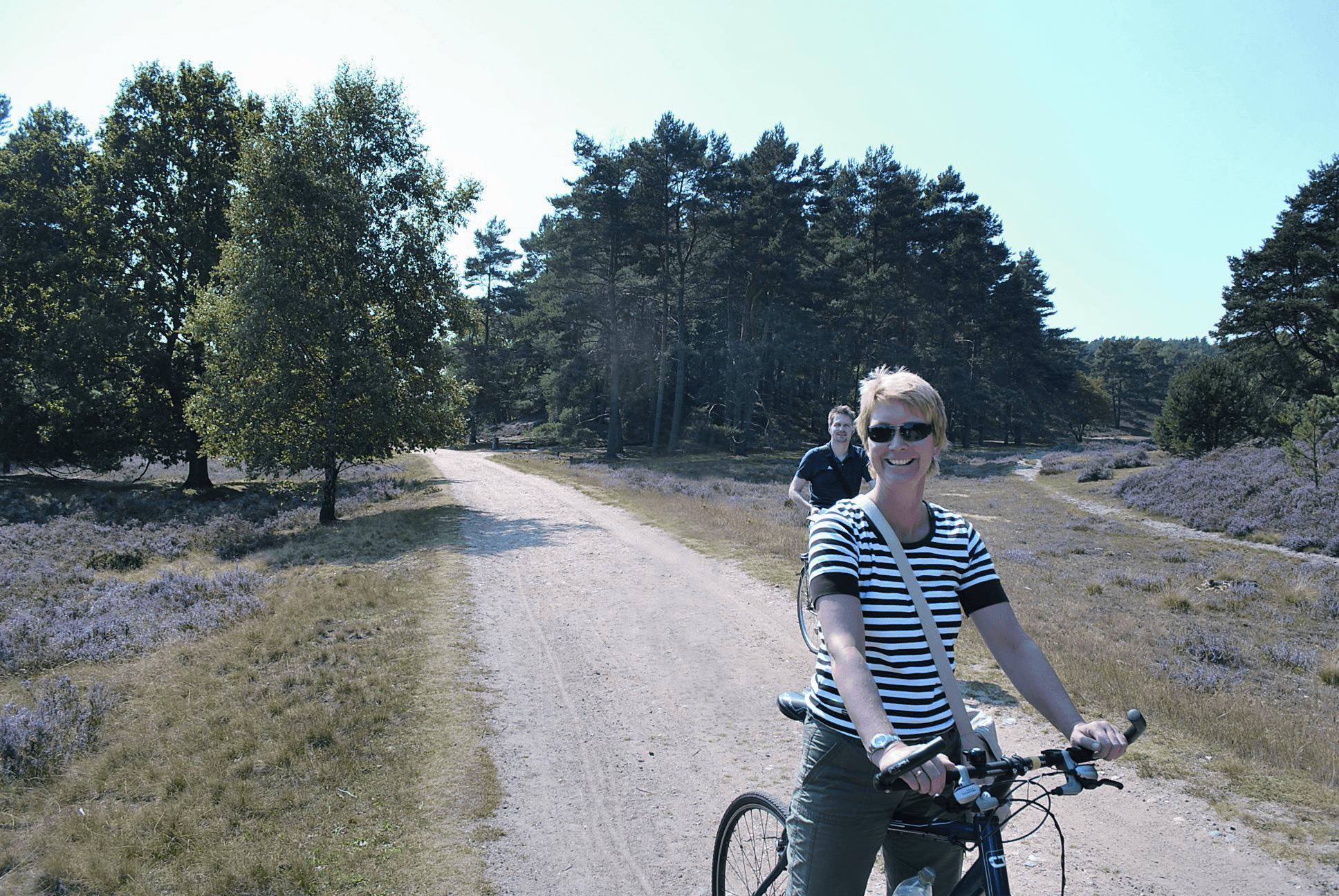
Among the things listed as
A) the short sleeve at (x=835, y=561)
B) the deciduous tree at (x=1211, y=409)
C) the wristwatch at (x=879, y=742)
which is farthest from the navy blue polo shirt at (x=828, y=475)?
the deciduous tree at (x=1211, y=409)

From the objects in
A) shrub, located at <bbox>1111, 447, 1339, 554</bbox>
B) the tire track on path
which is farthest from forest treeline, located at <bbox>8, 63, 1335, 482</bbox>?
the tire track on path

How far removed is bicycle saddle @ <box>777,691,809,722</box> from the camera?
2.63 meters

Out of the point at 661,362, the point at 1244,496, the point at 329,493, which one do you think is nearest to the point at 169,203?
the point at 329,493

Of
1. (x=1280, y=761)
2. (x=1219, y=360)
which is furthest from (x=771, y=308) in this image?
(x=1280, y=761)

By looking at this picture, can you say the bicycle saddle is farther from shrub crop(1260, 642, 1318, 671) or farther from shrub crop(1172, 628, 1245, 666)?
shrub crop(1260, 642, 1318, 671)

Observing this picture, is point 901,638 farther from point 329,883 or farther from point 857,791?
point 329,883

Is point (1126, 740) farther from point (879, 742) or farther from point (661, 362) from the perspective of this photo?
point (661, 362)

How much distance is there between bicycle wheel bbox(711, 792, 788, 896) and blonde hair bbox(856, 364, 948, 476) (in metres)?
1.61

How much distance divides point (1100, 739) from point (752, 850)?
169 centimetres

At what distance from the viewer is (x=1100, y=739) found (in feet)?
6.95

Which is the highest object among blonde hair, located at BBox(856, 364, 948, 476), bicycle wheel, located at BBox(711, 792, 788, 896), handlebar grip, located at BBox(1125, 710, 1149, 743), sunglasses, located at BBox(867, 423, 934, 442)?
blonde hair, located at BBox(856, 364, 948, 476)

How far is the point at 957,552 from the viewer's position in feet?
7.72

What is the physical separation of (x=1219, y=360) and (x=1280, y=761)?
42735 mm

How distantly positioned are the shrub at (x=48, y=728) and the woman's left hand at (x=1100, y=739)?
7425mm
